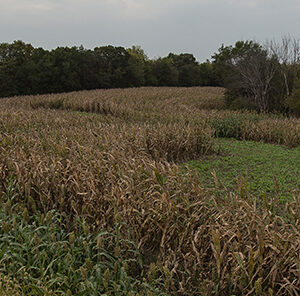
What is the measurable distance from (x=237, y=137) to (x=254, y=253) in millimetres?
7292

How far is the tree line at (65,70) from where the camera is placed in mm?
25109

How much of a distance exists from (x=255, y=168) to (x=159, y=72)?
3476cm

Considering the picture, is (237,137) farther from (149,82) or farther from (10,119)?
(149,82)

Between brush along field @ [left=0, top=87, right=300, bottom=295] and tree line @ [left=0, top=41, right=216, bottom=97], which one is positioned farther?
tree line @ [left=0, top=41, right=216, bottom=97]

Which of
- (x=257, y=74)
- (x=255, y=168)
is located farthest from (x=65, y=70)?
(x=255, y=168)

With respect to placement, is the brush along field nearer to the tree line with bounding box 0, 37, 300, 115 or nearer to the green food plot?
the green food plot

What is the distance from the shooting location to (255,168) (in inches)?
221

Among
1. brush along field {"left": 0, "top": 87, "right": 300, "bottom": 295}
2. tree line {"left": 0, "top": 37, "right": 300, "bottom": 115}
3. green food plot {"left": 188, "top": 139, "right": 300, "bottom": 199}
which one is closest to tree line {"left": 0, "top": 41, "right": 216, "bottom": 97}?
tree line {"left": 0, "top": 37, "right": 300, "bottom": 115}

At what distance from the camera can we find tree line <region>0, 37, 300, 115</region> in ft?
54.0

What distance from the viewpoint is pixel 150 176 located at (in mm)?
3572

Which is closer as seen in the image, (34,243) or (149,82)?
(34,243)

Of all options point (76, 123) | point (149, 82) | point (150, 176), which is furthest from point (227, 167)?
point (149, 82)

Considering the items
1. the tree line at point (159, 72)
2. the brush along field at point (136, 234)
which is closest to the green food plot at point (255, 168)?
the brush along field at point (136, 234)

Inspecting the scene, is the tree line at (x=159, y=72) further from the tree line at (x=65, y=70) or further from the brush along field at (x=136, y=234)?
the brush along field at (x=136, y=234)
